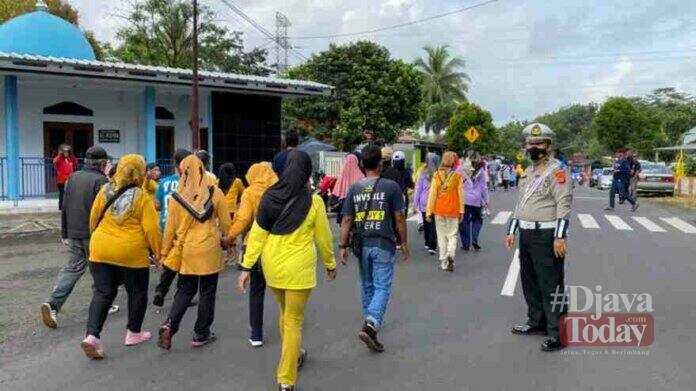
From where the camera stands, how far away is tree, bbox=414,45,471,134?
Answer: 53.8m

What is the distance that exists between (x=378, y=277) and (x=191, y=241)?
163 centimetres

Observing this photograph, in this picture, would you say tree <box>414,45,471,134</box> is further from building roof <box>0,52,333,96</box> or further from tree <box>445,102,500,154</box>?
building roof <box>0,52,333,96</box>

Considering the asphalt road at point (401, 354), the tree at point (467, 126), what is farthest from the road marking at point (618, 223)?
the tree at point (467, 126)

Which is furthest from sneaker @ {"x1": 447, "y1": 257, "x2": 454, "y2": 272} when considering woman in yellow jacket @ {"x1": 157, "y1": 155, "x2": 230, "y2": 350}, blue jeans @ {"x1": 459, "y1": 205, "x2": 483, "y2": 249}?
woman in yellow jacket @ {"x1": 157, "y1": 155, "x2": 230, "y2": 350}

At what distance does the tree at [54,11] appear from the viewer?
3156cm

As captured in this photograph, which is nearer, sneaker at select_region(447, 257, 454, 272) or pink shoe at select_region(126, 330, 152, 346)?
pink shoe at select_region(126, 330, 152, 346)

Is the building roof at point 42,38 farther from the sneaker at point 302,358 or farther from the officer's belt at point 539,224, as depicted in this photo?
the officer's belt at point 539,224

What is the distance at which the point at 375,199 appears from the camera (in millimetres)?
5496

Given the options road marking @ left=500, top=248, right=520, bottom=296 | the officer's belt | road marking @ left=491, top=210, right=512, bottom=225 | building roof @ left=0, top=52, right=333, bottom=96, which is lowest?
road marking @ left=491, top=210, right=512, bottom=225

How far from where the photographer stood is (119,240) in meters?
5.25

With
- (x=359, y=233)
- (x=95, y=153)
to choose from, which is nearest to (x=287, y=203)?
(x=359, y=233)

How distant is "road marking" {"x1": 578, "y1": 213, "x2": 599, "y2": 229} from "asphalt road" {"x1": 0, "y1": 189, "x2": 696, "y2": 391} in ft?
21.8

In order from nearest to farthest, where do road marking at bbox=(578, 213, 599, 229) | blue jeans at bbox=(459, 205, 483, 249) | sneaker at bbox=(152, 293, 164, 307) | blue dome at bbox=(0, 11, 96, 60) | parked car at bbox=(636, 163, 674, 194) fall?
1. sneaker at bbox=(152, 293, 164, 307)
2. blue jeans at bbox=(459, 205, 483, 249)
3. road marking at bbox=(578, 213, 599, 229)
4. blue dome at bbox=(0, 11, 96, 60)
5. parked car at bbox=(636, 163, 674, 194)

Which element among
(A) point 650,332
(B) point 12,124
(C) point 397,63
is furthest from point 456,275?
(C) point 397,63
